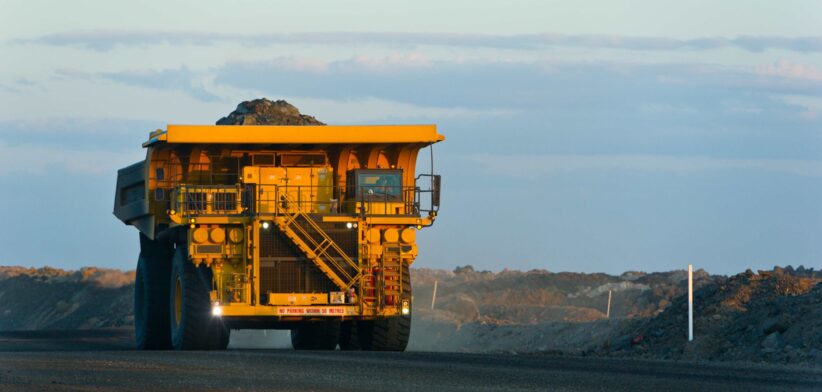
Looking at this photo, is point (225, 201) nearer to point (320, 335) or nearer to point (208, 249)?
point (208, 249)

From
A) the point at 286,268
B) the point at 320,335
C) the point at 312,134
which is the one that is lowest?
the point at 320,335

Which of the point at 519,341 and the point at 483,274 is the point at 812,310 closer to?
the point at 519,341

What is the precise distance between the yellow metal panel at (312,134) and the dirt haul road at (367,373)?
416 centimetres

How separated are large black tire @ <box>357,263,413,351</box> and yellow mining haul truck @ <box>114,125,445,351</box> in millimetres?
18

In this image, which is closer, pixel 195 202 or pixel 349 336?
pixel 195 202

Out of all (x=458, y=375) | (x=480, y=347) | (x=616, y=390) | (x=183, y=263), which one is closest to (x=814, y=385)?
(x=616, y=390)

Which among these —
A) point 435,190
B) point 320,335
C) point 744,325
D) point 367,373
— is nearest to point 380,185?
point 435,190

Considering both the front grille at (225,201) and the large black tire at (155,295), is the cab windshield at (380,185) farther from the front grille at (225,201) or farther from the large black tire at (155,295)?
the large black tire at (155,295)

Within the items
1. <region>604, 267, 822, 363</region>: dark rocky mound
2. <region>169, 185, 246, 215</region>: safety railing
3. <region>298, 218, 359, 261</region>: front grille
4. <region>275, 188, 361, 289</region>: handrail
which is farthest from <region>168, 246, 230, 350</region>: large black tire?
<region>604, 267, 822, 363</region>: dark rocky mound

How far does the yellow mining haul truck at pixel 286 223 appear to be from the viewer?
26047 mm

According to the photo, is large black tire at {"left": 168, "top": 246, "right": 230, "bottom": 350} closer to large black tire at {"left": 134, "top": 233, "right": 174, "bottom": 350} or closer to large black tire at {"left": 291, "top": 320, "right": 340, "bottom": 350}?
large black tire at {"left": 134, "top": 233, "right": 174, "bottom": 350}

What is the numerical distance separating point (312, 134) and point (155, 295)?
5.62 m

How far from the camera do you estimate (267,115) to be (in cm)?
2964

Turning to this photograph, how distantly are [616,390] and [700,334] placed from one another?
1109 centimetres
